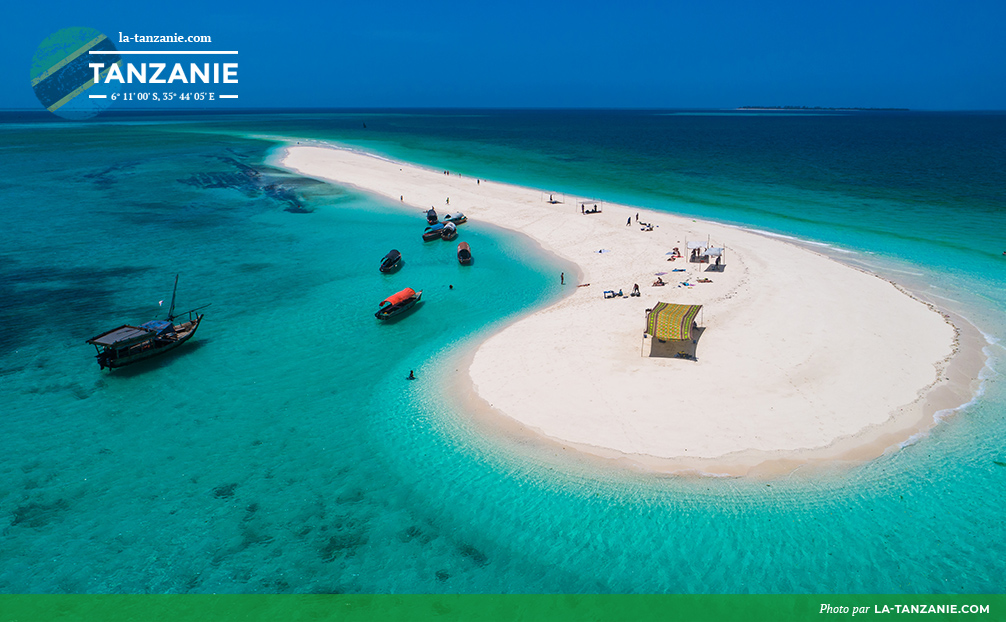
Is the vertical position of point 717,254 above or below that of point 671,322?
above

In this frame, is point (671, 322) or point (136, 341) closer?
point (671, 322)

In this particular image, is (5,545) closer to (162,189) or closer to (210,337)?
(210,337)

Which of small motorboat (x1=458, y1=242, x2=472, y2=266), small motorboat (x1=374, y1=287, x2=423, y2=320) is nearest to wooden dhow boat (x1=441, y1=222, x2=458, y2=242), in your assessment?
small motorboat (x1=458, y1=242, x2=472, y2=266)

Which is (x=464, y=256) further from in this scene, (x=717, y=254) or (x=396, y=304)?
(x=717, y=254)

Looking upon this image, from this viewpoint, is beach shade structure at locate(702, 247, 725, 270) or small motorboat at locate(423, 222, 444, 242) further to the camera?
small motorboat at locate(423, 222, 444, 242)

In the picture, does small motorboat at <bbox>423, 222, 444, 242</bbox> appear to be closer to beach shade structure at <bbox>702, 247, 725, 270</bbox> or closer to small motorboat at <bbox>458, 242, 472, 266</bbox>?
small motorboat at <bbox>458, 242, 472, 266</bbox>

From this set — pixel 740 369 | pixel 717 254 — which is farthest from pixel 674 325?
pixel 717 254
